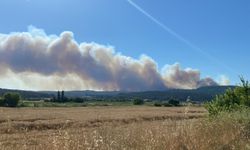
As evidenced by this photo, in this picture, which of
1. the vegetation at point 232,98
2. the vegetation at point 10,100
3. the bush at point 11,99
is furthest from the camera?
the vegetation at point 10,100

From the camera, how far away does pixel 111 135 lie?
7734mm

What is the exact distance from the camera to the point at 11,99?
120 meters

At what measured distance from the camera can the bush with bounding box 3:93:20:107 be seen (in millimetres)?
119762

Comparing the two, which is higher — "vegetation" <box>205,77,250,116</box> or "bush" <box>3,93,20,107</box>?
"bush" <box>3,93,20,107</box>

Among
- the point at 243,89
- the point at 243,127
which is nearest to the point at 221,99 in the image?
the point at 243,89

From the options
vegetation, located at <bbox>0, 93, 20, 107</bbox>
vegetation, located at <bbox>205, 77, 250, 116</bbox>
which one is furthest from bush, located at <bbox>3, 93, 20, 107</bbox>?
vegetation, located at <bbox>205, 77, 250, 116</bbox>

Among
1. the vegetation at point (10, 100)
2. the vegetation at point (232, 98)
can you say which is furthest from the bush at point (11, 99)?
the vegetation at point (232, 98)

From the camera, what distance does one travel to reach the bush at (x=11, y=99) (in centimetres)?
11976

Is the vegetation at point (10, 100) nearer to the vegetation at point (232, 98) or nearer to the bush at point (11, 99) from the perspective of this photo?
the bush at point (11, 99)

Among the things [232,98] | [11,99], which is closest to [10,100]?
[11,99]

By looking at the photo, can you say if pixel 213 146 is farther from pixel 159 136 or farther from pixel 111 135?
pixel 111 135

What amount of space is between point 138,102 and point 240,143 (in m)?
142

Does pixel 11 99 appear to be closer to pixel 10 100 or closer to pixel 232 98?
pixel 10 100

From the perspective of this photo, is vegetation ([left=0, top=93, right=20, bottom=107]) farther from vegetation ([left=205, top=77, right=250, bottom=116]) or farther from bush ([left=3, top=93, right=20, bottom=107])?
vegetation ([left=205, top=77, right=250, bottom=116])
